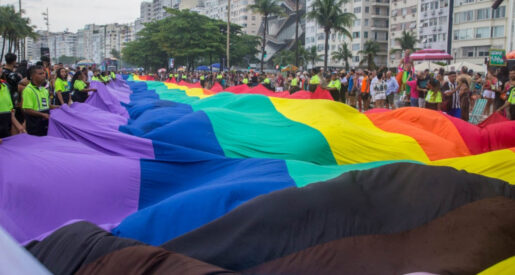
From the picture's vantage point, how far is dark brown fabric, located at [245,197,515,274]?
281 centimetres

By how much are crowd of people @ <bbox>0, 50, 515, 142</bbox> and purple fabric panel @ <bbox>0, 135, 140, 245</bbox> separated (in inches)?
68.4

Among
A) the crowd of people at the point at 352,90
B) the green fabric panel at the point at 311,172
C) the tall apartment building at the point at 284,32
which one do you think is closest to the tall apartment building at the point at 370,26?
the tall apartment building at the point at 284,32

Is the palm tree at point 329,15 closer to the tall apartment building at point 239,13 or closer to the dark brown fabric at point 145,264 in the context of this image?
the dark brown fabric at point 145,264

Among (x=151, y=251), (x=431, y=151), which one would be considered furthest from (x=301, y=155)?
(x=151, y=251)

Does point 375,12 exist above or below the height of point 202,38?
above

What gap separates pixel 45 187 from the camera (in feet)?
14.5

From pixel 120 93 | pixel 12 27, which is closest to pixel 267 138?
pixel 120 93

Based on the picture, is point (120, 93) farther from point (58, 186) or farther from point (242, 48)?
point (242, 48)

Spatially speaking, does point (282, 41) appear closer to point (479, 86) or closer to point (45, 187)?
point (479, 86)

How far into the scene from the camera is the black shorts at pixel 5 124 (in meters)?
6.18

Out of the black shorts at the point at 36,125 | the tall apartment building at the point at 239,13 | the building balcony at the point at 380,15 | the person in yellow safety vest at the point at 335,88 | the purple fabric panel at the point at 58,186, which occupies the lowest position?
the purple fabric panel at the point at 58,186

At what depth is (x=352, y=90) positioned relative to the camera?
18.5 meters

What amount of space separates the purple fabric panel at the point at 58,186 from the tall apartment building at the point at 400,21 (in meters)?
57.6

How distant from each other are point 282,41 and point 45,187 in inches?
3360
